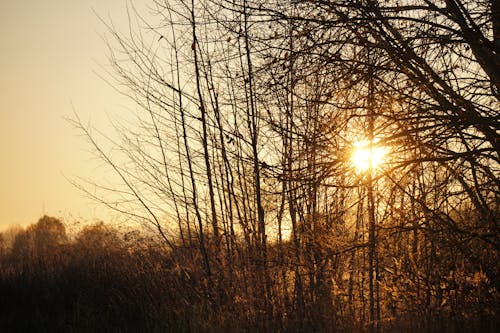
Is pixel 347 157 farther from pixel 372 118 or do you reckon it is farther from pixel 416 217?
pixel 416 217

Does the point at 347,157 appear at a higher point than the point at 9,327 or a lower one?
higher

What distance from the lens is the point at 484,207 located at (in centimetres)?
521

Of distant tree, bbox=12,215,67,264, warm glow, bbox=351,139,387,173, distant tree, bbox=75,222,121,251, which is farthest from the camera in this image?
distant tree, bbox=12,215,67,264

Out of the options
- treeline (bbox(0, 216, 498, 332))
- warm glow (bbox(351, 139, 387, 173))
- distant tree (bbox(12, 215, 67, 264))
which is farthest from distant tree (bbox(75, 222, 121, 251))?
warm glow (bbox(351, 139, 387, 173))

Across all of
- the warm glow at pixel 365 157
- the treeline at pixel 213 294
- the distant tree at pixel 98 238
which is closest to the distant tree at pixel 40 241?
the distant tree at pixel 98 238

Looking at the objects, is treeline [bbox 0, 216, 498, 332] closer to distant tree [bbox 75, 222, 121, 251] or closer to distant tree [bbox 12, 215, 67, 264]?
distant tree [bbox 75, 222, 121, 251]

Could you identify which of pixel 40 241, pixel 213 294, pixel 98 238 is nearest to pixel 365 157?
pixel 213 294

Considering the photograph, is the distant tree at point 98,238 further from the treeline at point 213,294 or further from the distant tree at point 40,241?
the distant tree at point 40,241

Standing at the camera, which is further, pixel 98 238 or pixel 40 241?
pixel 40 241

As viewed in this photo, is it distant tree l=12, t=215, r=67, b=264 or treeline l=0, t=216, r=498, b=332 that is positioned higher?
distant tree l=12, t=215, r=67, b=264

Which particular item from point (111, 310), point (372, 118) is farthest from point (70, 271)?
point (372, 118)

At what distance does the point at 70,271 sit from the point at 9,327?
8.93 feet

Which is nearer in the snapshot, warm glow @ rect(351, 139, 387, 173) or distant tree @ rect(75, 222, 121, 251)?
warm glow @ rect(351, 139, 387, 173)

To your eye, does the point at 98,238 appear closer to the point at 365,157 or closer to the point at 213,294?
the point at 213,294
